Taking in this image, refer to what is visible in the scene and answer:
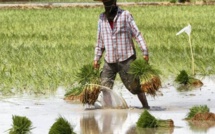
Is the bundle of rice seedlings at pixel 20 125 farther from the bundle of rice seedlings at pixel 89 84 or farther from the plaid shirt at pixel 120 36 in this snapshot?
the plaid shirt at pixel 120 36

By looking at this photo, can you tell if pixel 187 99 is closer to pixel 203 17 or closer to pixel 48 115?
pixel 48 115

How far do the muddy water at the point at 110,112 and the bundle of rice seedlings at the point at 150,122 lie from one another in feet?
0.32

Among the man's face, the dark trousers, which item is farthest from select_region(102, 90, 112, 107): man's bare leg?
the man's face

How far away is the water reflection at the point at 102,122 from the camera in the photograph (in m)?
10.3

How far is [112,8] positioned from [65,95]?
188 cm

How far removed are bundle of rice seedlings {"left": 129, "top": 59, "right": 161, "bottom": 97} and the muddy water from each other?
0.33m

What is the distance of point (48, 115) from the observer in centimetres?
1162

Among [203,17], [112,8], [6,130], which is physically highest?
[203,17]

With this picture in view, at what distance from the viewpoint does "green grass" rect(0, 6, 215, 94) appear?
15.7 meters

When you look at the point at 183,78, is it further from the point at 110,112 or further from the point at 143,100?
the point at 110,112

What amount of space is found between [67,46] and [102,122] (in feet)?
35.3

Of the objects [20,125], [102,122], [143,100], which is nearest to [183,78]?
[143,100]

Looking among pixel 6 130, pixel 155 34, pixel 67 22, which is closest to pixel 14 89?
pixel 6 130

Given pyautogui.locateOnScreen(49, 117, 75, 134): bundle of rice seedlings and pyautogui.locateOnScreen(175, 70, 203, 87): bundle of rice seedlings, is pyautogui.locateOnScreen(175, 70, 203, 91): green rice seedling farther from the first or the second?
pyautogui.locateOnScreen(49, 117, 75, 134): bundle of rice seedlings
